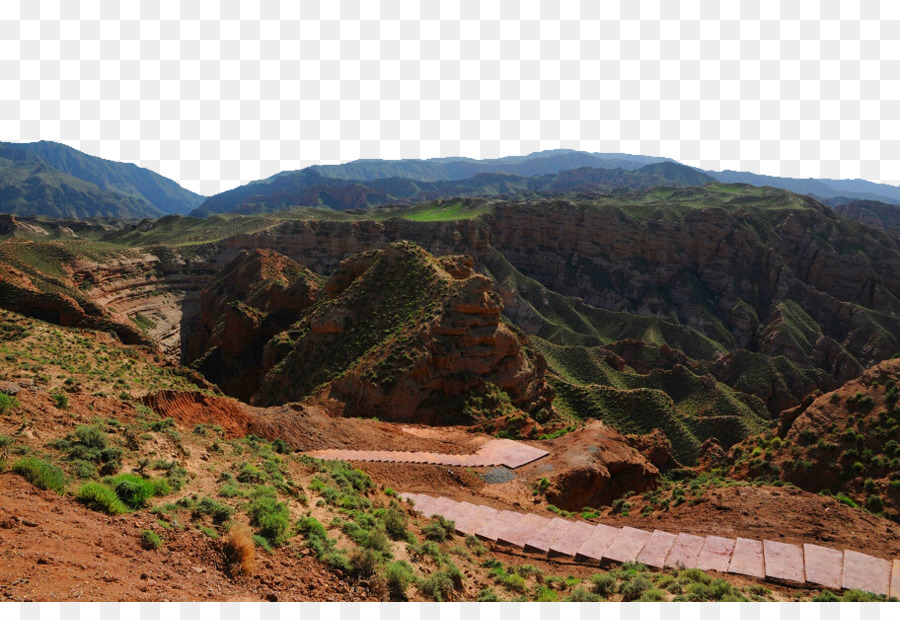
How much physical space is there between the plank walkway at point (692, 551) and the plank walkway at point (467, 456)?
5459 millimetres

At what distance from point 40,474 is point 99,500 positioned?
121cm

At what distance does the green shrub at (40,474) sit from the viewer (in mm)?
10461

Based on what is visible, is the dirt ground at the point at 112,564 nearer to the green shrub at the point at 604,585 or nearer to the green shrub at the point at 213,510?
the green shrub at the point at 213,510

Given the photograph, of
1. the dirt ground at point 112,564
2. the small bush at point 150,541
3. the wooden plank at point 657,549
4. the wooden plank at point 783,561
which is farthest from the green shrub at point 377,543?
the wooden plank at point 783,561

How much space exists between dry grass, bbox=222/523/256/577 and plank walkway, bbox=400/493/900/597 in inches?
320

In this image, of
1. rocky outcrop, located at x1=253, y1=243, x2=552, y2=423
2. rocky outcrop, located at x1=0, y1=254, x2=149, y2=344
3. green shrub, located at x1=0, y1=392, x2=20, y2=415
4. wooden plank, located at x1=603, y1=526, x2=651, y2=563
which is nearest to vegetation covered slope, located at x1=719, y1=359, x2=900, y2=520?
wooden plank, located at x1=603, y1=526, x2=651, y2=563

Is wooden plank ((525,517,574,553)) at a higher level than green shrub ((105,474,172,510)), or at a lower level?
lower

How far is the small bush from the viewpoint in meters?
9.62

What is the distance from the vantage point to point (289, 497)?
14.2 m

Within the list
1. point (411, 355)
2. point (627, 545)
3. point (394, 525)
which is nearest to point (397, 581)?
point (394, 525)

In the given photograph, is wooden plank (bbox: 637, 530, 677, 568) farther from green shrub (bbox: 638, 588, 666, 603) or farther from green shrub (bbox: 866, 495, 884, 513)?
green shrub (bbox: 866, 495, 884, 513)

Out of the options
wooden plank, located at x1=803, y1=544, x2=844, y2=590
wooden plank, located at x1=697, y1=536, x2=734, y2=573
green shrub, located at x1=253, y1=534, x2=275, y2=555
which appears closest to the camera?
green shrub, located at x1=253, y1=534, x2=275, y2=555

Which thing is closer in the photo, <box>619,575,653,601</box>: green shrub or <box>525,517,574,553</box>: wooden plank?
<box>619,575,653,601</box>: green shrub

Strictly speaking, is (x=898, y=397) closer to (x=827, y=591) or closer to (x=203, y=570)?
(x=827, y=591)
